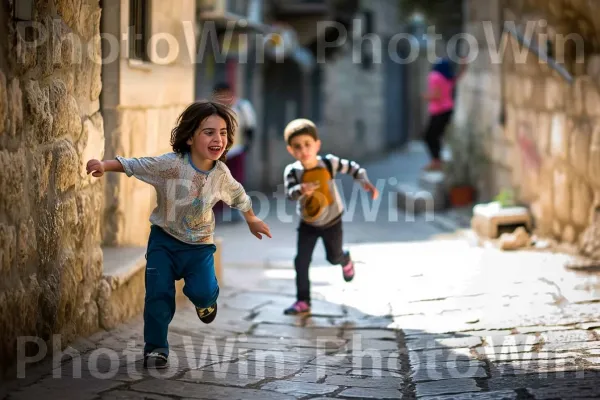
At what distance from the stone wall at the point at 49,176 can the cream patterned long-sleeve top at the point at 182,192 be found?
1.24 feet

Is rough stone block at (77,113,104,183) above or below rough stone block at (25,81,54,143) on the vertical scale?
below

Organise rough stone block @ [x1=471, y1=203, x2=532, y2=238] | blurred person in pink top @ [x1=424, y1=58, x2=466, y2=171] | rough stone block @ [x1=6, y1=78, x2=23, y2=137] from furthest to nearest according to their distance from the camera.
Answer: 1. blurred person in pink top @ [x1=424, y1=58, x2=466, y2=171]
2. rough stone block @ [x1=471, y1=203, x2=532, y2=238]
3. rough stone block @ [x1=6, y1=78, x2=23, y2=137]

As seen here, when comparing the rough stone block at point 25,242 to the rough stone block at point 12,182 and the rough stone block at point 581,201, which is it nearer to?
the rough stone block at point 12,182

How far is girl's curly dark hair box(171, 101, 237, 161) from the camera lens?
4574 millimetres

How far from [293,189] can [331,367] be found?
1.60 meters

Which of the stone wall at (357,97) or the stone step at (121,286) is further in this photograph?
the stone wall at (357,97)

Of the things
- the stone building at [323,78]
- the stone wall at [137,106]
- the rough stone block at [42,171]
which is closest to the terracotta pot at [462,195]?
the stone building at [323,78]

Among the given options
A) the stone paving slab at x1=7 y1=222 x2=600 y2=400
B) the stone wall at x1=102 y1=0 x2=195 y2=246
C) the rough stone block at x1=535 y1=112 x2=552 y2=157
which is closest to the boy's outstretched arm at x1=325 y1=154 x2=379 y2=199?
the stone paving slab at x1=7 y1=222 x2=600 y2=400

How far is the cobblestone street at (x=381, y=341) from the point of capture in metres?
4.13

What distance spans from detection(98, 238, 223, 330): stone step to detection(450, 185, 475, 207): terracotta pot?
6.84 metres

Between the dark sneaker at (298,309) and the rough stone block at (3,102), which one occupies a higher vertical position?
the rough stone block at (3,102)

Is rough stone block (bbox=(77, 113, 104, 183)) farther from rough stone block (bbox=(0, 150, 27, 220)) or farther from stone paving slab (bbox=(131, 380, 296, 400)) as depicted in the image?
stone paving slab (bbox=(131, 380, 296, 400))

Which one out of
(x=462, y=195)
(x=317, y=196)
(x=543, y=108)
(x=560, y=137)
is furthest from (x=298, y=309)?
(x=462, y=195)

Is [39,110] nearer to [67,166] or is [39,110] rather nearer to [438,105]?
[67,166]
